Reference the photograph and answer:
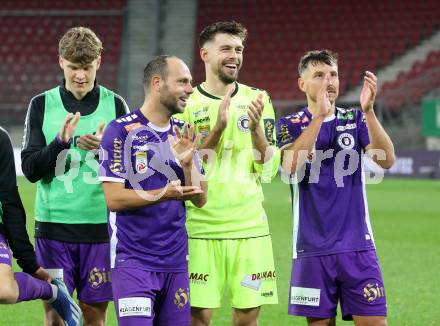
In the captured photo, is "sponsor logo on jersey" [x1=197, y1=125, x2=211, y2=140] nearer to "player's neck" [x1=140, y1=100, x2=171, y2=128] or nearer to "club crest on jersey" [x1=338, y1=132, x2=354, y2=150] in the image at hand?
"player's neck" [x1=140, y1=100, x2=171, y2=128]

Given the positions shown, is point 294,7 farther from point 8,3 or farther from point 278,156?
point 278,156

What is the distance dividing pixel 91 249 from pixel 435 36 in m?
25.6

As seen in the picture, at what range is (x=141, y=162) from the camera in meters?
4.53

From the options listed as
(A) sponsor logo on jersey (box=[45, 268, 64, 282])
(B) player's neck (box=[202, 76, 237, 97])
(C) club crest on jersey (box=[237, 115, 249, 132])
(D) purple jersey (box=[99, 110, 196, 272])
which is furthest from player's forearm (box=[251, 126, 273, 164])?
(A) sponsor logo on jersey (box=[45, 268, 64, 282])

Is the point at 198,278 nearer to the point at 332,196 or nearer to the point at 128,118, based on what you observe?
the point at 332,196

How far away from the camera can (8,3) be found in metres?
33.4

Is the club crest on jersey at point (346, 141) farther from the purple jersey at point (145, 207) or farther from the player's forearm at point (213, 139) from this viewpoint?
the purple jersey at point (145, 207)

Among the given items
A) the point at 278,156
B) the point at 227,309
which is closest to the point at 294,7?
the point at 227,309

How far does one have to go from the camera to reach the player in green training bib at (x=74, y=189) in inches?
203

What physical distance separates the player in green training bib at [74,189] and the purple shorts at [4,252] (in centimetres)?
25

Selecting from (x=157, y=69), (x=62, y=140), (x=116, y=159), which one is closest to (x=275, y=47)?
(x=62, y=140)

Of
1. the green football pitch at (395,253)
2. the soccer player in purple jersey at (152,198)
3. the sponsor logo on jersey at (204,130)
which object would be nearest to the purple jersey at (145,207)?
the soccer player in purple jersey at (152,198)

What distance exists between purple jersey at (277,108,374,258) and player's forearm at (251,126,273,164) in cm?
22

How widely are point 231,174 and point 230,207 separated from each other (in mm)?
201
